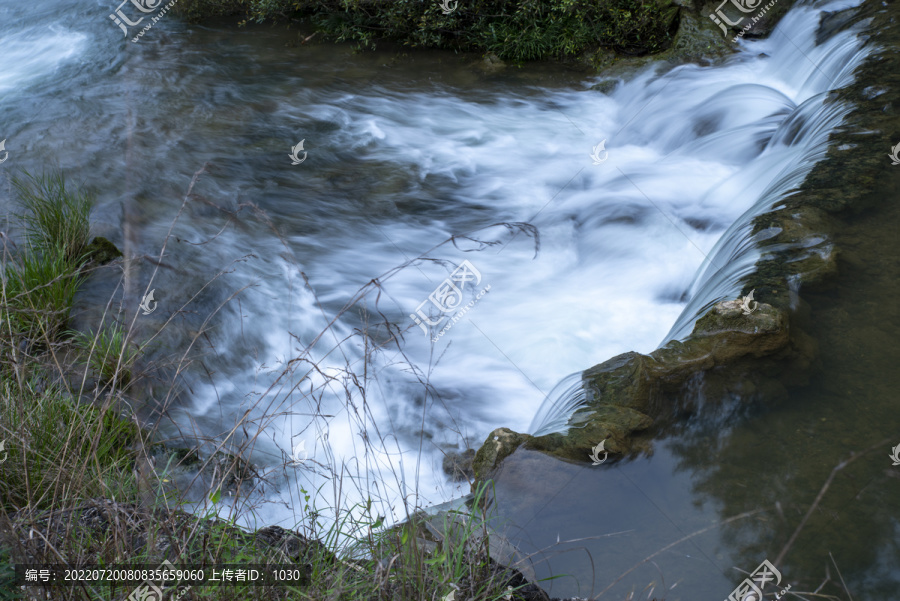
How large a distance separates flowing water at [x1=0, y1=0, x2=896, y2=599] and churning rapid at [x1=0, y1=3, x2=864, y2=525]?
1.0 inches

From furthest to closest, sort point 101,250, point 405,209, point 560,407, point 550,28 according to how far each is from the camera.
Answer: point 550,28 → point 405,209 → point 101,250 → point 560,407

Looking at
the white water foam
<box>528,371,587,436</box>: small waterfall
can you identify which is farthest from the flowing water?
<box>528,371,587,436</box>: small waterfall

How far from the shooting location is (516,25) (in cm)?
762

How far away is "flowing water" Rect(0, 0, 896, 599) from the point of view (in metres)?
3.84

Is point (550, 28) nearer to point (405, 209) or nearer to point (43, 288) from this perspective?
point (405, 209)

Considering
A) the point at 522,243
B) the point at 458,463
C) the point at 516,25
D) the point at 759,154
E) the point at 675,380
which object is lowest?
the point at 458,463

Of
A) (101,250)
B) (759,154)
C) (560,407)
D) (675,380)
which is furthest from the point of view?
(759,154)

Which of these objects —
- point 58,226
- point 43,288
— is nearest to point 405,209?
point 58,226

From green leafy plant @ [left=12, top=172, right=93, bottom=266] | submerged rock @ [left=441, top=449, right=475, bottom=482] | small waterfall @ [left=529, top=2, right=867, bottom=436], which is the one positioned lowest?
submerged rock @ [left=441, top=449, right=475, bottom=482]

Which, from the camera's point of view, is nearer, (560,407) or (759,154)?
(560,407)

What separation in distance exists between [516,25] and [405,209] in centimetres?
321

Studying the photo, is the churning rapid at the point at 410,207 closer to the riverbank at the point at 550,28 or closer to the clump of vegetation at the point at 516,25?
the riverbank at the point at 550,28

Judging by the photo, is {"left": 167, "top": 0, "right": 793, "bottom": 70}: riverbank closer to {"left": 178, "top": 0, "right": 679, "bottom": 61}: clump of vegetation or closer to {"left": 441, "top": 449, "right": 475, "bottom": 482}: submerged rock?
{"left": 178, "top": 0, "right": 679, "bottom": 61}: clump of vegetation

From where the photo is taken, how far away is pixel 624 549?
2.40 meters
